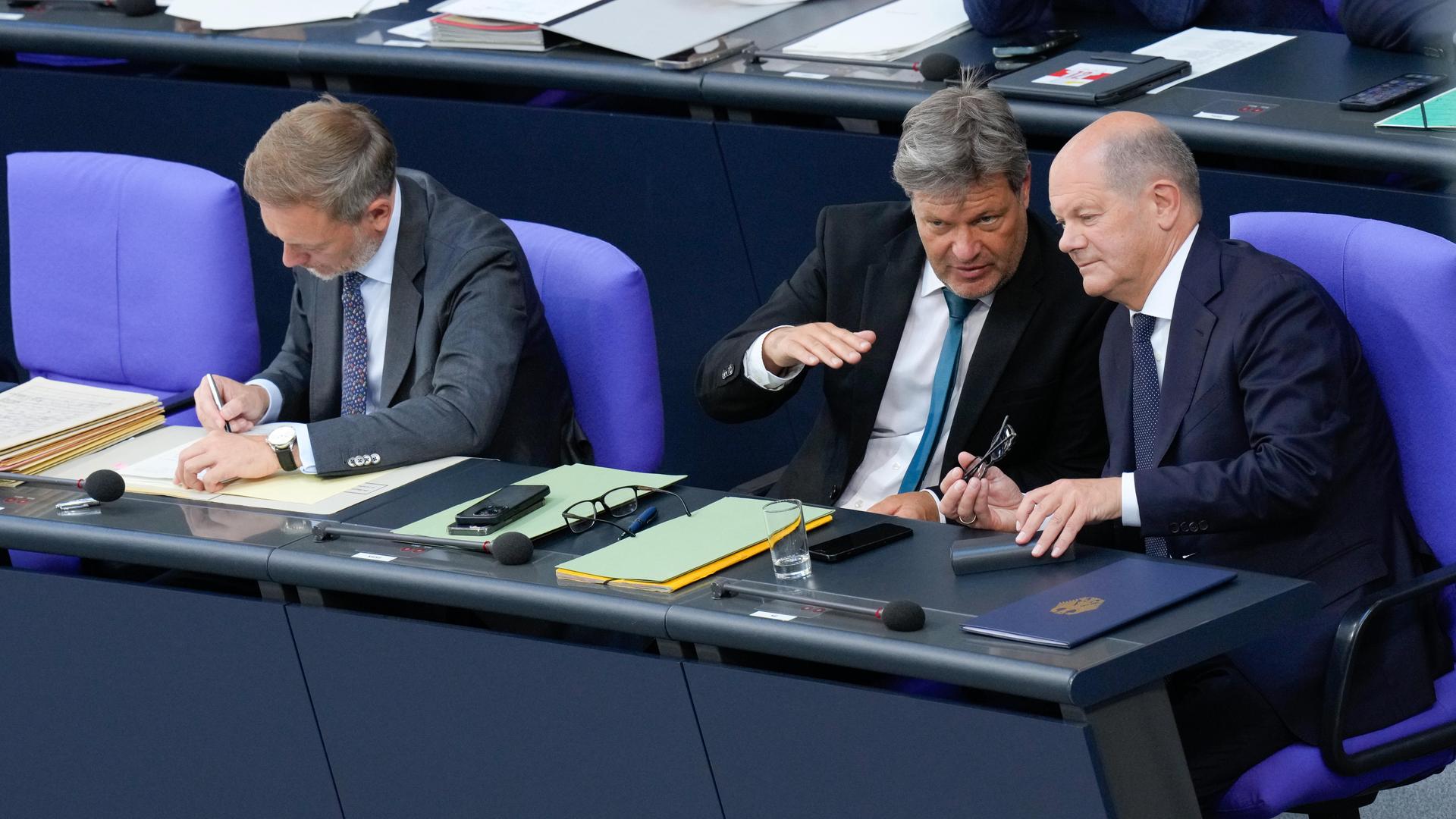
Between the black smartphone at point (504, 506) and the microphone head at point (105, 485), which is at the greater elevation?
the microphone head at point (105, 485)

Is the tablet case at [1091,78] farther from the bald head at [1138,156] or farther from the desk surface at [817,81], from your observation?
the bald head at [1138,156]

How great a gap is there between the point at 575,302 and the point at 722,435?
1.21m

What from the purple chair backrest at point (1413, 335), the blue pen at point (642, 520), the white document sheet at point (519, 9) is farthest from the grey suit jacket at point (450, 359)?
the purple chair backrest at point (1413, 335)

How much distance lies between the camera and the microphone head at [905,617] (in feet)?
6.70

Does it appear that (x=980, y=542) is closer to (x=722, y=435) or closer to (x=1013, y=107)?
(x=1013, y=107)

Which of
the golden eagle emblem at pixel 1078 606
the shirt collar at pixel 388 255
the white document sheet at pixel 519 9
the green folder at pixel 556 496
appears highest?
the white document sheet at pixel 519 9

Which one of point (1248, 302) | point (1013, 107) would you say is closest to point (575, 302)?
point (1013, 107)

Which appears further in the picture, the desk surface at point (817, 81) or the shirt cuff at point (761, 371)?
the desk surface at point (817, 81)

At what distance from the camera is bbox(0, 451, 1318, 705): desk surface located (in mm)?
1956

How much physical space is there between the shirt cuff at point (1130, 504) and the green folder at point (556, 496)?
0.61 metres

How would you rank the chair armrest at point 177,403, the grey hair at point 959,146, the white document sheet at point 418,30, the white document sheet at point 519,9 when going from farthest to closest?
the white document sheet at point 418,30, the white document sheet at point 519,9, the chair armrest at point 177,403, the grey hair at point 959,146

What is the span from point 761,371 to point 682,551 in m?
0.61

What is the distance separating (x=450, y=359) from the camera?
9.77 ft

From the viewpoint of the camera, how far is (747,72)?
388 cm
